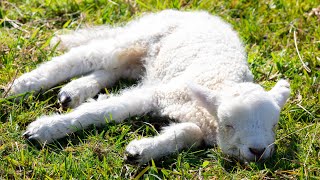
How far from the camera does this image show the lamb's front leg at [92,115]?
202 inches

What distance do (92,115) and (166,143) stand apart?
→ 0.70 m

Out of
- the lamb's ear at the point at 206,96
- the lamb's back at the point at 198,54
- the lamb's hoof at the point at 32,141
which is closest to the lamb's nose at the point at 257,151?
the lamb's ear at the point at 206,96

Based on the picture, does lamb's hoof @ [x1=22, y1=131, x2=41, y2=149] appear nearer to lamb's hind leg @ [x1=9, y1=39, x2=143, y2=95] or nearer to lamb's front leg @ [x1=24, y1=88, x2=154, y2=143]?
lamb's front leg @ [x1=24, y1=88, x2=154, y2=143]

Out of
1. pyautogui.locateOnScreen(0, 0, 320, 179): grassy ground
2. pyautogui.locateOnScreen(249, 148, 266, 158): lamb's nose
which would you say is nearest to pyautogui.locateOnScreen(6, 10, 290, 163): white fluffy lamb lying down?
pyautogui.locateOnScreen(249, 148, 266, 158): lamb's nose

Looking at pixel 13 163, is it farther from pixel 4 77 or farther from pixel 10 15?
pixel 10 15

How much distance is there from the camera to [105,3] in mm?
7809

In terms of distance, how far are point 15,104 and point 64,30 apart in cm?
178

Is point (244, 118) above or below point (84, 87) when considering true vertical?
above

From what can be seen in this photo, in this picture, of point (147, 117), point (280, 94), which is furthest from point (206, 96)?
point (147, 117)

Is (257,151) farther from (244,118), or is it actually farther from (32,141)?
(32,141)

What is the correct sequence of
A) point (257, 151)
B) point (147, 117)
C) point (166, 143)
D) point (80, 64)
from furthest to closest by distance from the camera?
1. point (80, 64)
2. point (147, 117)
3. point (166, 143)
4. point (257, 151)

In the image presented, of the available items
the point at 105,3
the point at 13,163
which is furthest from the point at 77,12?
the point at 13,163

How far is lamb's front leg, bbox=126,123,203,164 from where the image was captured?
190 inches

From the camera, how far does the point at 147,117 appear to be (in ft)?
18.4
